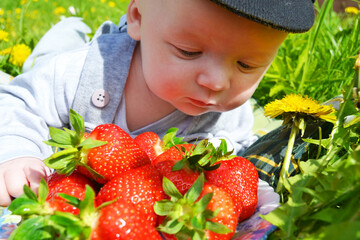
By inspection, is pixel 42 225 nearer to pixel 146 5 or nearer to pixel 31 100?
pixel 146 5

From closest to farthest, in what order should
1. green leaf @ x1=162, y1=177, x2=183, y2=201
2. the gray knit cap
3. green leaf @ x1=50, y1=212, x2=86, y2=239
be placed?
green leaf @ x1=50, y1=212, x2=86, y2=239
green leaf @ x1=162, y1=177, x2=183, y2=201
the gray knit cap

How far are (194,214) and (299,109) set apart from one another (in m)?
0.45

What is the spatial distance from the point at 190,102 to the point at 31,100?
573mm

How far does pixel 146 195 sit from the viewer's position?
0.72 m

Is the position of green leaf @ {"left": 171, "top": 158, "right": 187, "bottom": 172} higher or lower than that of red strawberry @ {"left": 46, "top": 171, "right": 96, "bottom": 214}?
higher

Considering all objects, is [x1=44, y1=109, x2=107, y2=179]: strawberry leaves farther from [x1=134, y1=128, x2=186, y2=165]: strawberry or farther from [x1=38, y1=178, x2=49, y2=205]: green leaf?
[x1=134, y1=128, x2=186, y2=165]: strawberry

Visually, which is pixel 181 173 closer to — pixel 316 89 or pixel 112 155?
pixel 112 155

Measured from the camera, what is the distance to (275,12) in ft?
2.69

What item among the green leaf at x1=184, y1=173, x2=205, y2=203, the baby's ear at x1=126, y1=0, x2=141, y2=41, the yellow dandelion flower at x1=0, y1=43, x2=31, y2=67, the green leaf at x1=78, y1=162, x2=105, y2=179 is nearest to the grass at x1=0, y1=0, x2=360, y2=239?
the yellow dandelion flower at x1=0, y1=43, x2=31, y2=67

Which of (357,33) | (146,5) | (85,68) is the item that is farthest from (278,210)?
(357,33)

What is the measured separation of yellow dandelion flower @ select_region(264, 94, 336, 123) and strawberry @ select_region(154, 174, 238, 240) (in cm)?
35

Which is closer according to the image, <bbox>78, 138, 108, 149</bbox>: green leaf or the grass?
the grass

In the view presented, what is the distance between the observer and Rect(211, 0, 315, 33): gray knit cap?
0.79 m

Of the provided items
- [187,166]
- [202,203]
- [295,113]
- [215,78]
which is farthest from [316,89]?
[202,203]
